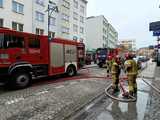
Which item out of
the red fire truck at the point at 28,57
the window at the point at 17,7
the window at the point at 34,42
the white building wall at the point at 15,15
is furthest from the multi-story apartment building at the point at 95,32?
the window at the point at 34,42

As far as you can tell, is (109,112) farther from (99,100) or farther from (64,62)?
(64,62)

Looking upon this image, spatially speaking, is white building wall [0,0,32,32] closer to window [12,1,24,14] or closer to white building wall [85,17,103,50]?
window [12,1,24,14]

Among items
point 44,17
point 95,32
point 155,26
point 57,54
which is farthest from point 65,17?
point 95,32

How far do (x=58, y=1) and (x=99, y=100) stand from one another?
1434 inches

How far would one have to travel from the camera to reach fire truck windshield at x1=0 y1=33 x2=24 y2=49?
1005 centimetres

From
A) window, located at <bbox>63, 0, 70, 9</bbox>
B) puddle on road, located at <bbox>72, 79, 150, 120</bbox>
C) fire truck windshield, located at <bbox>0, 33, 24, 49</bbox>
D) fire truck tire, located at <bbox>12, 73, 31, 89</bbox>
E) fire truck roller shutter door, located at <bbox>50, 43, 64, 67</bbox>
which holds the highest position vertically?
window, located at <bbox>63, 0, 70, 9</bbox>

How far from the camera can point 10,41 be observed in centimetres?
1038

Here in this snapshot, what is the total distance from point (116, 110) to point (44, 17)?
3134 centimetres

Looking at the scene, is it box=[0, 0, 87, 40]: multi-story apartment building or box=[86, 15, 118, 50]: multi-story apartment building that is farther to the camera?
box=[86, 15, 118, 50]: multi-story apartment building

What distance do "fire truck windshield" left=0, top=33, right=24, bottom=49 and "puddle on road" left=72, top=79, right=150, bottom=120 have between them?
5199 millimetres

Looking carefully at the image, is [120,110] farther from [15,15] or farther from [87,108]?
[15,15]

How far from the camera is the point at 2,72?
1010 centimetres

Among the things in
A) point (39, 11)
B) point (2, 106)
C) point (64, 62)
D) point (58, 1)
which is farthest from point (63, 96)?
point (58, 1)

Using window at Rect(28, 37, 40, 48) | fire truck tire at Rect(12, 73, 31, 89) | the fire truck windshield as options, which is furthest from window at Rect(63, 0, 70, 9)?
fire truck tire at Rect(12, 73, 31, 89)
